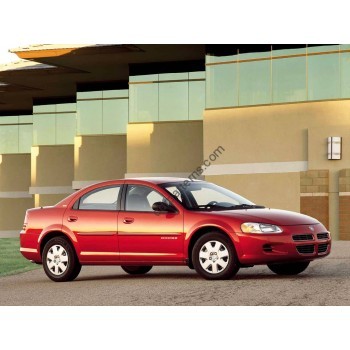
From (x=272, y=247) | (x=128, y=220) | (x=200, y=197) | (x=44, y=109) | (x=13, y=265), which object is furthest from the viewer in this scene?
(x=44, y=109)

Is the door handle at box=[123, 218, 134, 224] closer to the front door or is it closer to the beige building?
the front door

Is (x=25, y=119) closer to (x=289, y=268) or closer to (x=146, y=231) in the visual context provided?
(x=289, y=268)

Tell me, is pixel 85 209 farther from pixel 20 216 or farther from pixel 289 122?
pixel 20 216

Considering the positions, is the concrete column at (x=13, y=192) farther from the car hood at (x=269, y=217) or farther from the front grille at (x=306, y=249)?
the front grille at (x=306, y=249)

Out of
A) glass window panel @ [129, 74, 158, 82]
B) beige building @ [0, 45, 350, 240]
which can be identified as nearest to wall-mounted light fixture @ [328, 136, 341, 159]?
beige building @ [0, 45, 350, 240]

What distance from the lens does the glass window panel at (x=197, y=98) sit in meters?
44.0

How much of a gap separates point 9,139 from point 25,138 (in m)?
1.17

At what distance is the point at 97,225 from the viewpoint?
15.0m

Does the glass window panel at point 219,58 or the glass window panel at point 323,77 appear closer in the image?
the glass window panel at point 323,77

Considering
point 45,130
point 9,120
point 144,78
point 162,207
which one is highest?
point 144,78

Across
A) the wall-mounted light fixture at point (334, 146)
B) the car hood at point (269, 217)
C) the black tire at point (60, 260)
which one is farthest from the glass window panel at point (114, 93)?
the car hood at point (269, 217)

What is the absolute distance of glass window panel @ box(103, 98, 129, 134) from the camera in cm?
4994

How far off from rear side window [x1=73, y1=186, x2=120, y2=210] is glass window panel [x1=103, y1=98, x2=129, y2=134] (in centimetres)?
3444

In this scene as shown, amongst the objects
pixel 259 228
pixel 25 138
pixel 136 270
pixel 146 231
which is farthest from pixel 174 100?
pixel 259 228
